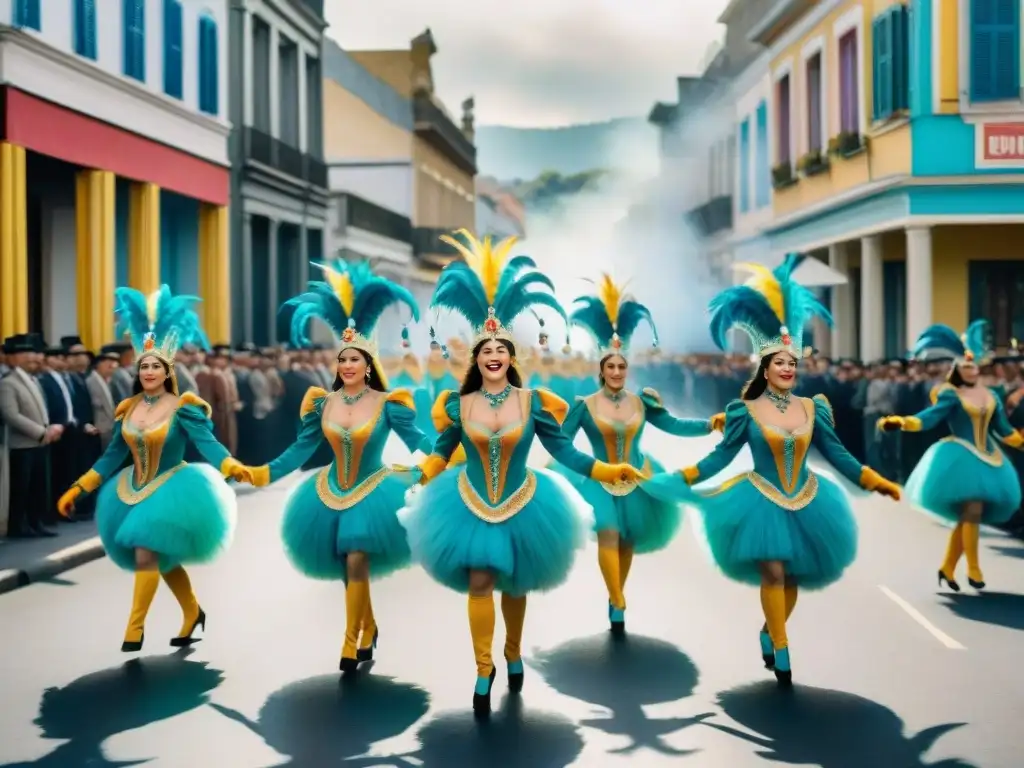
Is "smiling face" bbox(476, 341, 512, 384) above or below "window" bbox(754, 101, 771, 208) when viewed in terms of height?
below

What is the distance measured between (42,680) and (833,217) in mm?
24981

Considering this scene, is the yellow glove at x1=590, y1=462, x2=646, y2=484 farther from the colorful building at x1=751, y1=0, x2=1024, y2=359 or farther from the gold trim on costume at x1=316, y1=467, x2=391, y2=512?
the colorful building at x1=751, y1=0, x2=1024, y2=359

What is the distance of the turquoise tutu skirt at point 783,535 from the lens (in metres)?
8.25

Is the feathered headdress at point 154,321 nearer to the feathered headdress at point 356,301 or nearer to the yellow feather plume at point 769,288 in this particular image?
the feathered headdress at point 356,301

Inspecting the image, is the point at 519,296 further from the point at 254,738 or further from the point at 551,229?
the point at 551,229

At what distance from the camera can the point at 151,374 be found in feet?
31.1

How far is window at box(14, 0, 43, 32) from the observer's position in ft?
67.3

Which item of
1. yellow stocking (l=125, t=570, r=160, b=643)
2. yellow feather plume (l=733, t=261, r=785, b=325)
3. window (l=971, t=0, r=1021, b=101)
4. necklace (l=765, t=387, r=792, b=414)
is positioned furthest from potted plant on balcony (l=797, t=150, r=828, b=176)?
yellow stocking (l=125, t=570, r=160, b=643)

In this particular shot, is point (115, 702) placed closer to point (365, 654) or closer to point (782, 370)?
point (365, 654)

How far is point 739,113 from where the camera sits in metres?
43.6

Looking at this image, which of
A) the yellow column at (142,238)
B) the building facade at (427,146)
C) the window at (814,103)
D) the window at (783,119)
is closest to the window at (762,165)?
the window at (783,119)

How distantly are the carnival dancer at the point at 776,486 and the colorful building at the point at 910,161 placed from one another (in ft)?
57.0

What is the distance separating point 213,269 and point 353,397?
23.3 meters

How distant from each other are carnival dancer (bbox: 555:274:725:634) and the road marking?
165 cm
